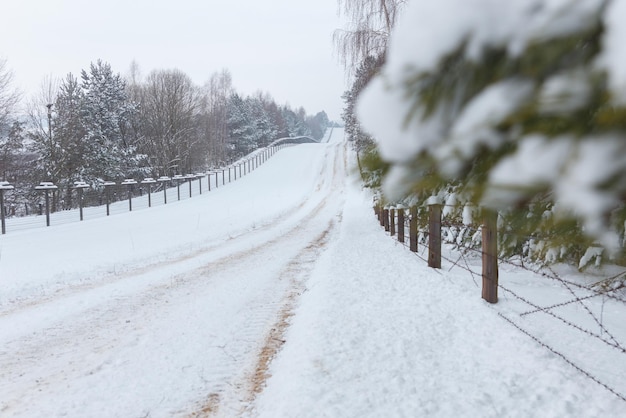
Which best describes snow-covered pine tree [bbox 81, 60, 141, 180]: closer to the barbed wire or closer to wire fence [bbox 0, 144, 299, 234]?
wire fence [bbox 0, 144, 299, 234]

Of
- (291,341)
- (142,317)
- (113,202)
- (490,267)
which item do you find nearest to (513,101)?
(291,341)

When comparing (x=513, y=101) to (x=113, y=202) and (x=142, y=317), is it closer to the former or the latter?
(x=142, y=317)

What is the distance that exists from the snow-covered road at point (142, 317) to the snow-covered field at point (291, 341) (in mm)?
18

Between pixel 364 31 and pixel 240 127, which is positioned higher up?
pixel 240 127

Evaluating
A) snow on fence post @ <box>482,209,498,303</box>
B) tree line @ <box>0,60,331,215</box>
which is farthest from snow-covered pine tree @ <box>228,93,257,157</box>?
snow on fence post @ <box>482,209,498,303</box>

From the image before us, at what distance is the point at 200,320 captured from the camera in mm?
4570

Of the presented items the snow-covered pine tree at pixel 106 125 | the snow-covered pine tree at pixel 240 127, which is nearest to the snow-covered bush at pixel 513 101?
the snow-covered pine tree at pixel 106 125

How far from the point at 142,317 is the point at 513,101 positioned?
4.87 meters

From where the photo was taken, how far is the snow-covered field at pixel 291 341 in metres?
2.85

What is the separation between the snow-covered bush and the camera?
1.85ft

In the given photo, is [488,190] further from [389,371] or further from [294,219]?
[294,219]

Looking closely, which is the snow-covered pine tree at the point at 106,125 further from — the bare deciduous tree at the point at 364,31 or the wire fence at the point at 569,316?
the wire fence at the point at 569,316

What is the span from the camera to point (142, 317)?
4.71 meters

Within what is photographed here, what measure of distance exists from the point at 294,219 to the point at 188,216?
4.48 meters
